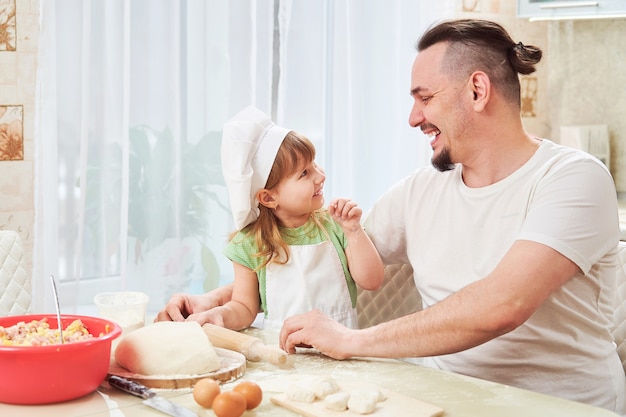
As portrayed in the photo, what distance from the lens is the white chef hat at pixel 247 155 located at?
6.45ft

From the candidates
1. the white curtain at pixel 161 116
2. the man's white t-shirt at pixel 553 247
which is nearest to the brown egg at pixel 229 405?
the man's white t-shirt at pixel 553 247

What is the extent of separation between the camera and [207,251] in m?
2.92

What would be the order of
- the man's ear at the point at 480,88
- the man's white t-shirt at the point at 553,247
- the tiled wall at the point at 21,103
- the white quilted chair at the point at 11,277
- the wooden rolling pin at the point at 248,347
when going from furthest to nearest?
the tiled wall at the point at 21,103, the white quilted chair at the point at 11,277, the man's ear at the point at 480,88, the man's white t-shirt at the point at 553,247, the wooden rolling pin at the point at 248,347

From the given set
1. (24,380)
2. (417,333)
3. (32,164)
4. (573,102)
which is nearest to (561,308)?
(417,333)

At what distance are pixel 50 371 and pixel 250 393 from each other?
0.31m

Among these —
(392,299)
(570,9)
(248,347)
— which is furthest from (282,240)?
(570,9)

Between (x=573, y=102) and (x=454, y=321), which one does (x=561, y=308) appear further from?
(x=573, y=102)

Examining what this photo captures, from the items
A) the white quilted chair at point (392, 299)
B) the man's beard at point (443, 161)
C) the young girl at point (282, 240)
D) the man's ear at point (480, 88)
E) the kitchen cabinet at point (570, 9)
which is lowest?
the white quilted chair at point (392, 299)

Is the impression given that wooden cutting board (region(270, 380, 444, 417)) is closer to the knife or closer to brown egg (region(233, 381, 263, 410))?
brown egg (region(233, 381, 263, 410))

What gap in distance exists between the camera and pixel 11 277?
2146mm

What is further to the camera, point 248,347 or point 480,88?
point 480,88

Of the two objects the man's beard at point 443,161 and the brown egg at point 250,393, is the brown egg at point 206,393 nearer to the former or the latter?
the brown egg at point 250,393

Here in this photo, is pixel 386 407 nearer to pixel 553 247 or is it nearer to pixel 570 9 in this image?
pixel 553 247

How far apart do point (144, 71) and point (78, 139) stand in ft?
1.03
